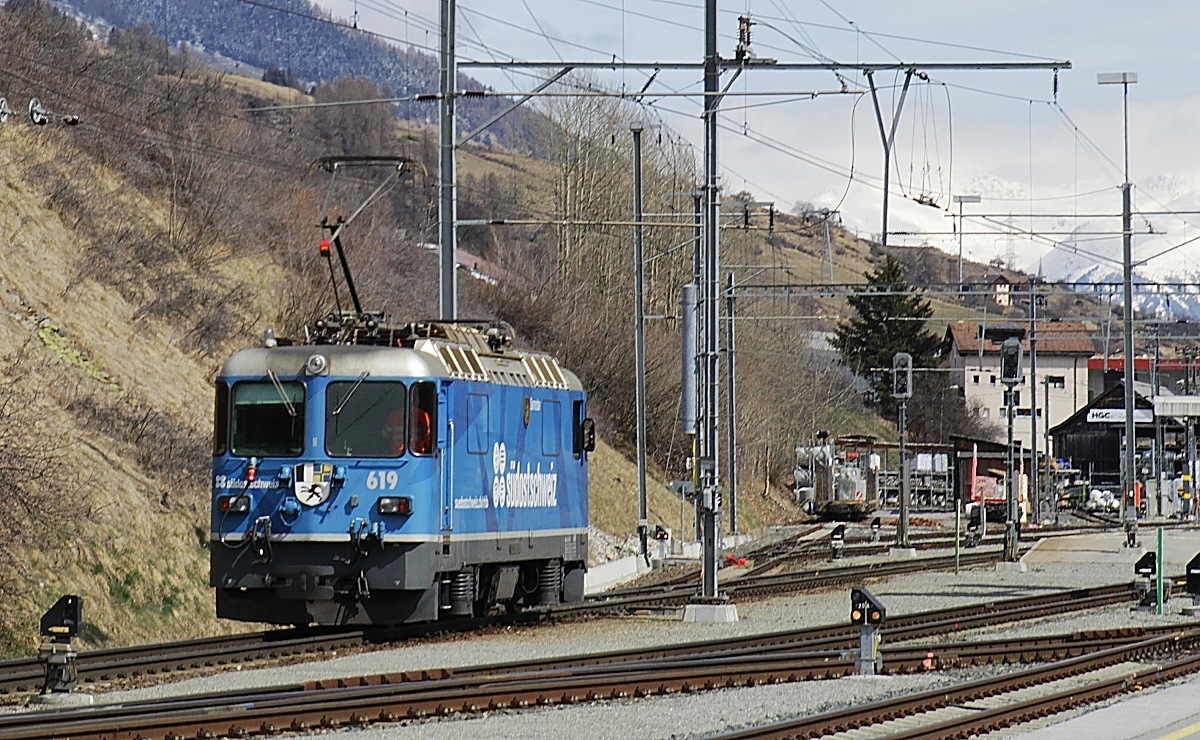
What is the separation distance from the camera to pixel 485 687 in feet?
46.8

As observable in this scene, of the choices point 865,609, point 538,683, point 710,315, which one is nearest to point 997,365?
point 710,315

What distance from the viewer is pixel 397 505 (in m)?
19.2

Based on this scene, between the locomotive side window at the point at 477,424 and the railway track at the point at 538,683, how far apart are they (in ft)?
12.0

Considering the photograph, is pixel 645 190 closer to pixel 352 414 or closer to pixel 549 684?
pixel 352 414

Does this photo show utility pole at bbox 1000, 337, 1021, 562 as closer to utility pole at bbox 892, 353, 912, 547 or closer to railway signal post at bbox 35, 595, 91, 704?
utility pole at bbox 892, 353, 912, 547

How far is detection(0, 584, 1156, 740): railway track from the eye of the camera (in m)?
11.8

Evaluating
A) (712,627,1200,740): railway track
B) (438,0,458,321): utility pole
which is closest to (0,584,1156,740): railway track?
(712,627,1200,740): railway track

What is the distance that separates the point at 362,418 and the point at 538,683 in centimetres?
572

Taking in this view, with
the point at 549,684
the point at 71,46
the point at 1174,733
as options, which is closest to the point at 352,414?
the point at 549,684

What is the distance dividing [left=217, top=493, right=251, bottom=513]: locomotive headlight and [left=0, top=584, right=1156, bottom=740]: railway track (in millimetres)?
4467

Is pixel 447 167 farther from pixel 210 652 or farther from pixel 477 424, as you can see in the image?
pixel 210 652

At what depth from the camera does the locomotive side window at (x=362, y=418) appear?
19469 mm

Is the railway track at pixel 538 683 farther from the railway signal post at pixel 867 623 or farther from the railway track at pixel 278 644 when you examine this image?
the railway track at pixel 278 644

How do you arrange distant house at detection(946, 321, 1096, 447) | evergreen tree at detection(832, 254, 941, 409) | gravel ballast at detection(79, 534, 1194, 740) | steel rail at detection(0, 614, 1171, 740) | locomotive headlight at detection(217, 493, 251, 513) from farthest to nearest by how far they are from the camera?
1. distant house at detection(946, 321, 1096, 447)
2. evergreen tree at detection(832, 254, 941, 409)
3. locomotive headlight at detection(217, 493, 251, 513)
4. gravel ballast at detection(79, 534, 1194, 740)
5. steel rail at detection(0, 614, 1171, 740)
